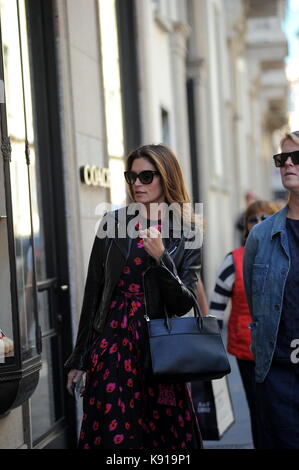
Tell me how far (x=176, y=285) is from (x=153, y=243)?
212 millimetres

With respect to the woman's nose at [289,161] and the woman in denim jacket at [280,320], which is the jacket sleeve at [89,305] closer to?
the woman in denim jacket at [280,320]

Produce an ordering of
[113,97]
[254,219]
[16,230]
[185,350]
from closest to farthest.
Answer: [185,350] → [16,230] → [254,219] → [113,97]

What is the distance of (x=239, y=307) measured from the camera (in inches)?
228

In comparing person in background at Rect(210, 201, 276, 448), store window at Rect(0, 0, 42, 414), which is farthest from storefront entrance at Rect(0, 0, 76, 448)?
person in background at Rect(210, 201, 276, 448)

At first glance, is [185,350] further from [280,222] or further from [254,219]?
[254,219]

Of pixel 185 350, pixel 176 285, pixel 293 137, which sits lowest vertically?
pixel 185 350

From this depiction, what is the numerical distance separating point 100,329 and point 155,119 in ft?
19.5

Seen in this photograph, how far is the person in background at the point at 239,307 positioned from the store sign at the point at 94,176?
1.22 meters

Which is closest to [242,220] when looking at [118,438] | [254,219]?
[254,219]

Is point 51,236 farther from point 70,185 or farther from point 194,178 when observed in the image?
point 194,178

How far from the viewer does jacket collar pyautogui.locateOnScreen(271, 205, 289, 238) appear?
421 centimetres

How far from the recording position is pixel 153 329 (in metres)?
3.89

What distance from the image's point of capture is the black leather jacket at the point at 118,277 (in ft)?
13.0
